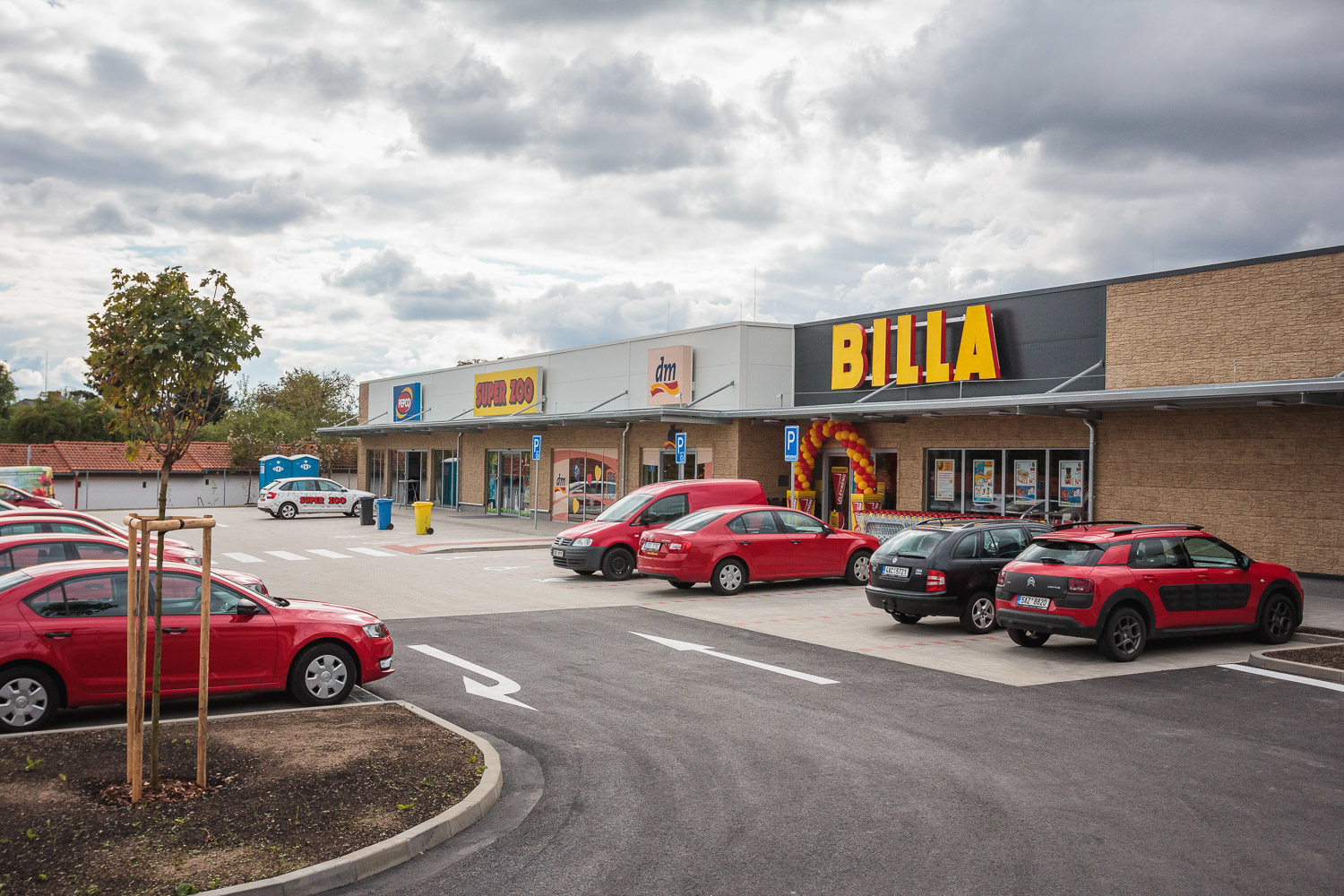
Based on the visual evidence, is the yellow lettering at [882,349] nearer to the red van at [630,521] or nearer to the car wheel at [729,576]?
the red van at [630,521]

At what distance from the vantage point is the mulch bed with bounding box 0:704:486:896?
5.51m

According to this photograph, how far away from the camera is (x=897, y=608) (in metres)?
14.2

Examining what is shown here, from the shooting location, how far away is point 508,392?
4262cm

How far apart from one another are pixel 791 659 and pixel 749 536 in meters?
6.22

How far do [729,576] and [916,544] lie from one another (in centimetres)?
443

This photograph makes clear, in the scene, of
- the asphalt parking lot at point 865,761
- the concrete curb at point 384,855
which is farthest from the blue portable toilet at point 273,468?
the concrete curb at point 384,855

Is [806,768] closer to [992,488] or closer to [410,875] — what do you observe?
[410,875]

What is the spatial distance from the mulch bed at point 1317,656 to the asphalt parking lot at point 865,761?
0.47 meters

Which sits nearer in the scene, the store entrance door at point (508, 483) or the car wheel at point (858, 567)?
the car wheel at point (858, 567)

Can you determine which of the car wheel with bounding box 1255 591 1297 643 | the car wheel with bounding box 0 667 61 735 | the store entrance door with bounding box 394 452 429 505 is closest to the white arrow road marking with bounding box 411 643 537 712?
the car wheel with bounding box 0 667 61 735

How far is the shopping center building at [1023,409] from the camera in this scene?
18.3 m

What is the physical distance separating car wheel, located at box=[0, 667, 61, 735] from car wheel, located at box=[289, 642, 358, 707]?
191cm

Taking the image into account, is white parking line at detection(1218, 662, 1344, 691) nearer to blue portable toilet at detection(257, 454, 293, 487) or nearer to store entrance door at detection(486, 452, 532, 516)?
store entrance door at detection(486, 452, 532, 516)

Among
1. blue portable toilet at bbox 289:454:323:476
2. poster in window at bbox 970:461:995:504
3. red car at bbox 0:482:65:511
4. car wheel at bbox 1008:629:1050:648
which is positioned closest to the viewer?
car wheel at bbox 1008:629:1050:648
